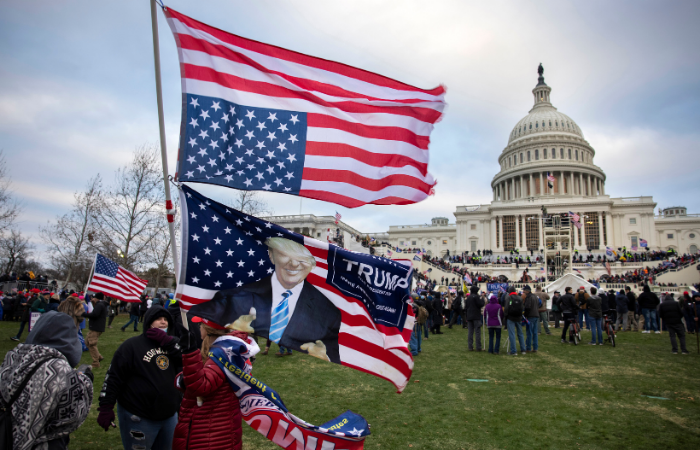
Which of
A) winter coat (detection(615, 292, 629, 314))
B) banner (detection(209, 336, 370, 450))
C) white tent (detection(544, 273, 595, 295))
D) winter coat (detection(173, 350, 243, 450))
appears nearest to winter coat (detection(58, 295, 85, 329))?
winter coat (detection(173, 350, 243, 450))

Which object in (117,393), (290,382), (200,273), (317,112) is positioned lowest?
(290,382)

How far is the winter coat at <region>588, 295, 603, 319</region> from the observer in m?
12.3

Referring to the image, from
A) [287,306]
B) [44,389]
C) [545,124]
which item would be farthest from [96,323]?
[545,124]

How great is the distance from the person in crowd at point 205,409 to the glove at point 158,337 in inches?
21.7

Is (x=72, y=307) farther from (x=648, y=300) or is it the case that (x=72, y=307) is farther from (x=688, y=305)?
(x=648, y=300)

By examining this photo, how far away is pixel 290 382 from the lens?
795 centimetres

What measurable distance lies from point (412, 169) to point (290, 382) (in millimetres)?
5264

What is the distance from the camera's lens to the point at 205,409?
9.67 ft

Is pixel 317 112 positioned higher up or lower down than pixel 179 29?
lower down

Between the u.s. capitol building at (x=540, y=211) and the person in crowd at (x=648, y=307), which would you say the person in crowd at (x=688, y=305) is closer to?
the person in crowd at (x=648, y=307)

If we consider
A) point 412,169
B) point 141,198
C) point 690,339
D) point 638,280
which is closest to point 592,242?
point 638,280

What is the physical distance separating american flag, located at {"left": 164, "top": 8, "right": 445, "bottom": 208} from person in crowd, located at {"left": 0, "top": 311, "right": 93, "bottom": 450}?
1638 mm

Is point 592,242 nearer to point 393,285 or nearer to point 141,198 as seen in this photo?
point 141,198

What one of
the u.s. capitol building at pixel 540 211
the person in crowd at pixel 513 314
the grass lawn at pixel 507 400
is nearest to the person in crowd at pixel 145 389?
the grass lawn at pixel 507 400
